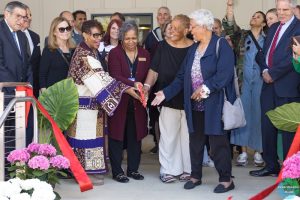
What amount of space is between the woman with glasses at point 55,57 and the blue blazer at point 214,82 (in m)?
1.50

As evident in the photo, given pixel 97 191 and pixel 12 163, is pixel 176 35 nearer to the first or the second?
pixel 97 191

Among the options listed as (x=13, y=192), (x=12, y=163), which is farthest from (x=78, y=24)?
(x=13, y=192)

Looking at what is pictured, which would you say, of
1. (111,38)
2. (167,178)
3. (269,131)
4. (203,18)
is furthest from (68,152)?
(269,131)

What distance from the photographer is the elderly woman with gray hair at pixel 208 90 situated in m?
5.89

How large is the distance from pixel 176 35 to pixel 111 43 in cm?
129

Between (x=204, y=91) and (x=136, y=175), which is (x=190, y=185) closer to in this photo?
(x=136, y=175)

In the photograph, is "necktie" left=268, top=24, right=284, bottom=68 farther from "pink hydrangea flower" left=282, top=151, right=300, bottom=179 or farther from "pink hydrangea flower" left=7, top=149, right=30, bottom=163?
"pink hydrangea flower" left=7, top=149, right=30, bottom=163

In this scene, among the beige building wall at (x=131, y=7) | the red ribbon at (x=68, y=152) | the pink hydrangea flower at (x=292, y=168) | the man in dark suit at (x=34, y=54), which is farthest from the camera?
the beige building wall at (x=131, y=7)

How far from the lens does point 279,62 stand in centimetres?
634

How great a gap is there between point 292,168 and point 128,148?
2451 mm

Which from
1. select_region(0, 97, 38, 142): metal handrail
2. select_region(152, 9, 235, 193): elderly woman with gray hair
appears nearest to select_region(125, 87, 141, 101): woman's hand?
select_region(152, 9, 235, 193): elderly woman with gray hair

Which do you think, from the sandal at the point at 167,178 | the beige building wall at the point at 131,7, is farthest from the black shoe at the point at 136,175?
the beige building wall at the point at 131,7

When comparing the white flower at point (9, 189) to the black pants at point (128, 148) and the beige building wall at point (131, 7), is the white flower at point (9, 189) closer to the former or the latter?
the black pants at point (128, 148)

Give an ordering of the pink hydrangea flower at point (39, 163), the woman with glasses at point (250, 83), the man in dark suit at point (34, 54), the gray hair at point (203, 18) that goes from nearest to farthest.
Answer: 1. the pink hydrangea flower at point (39, 163)
2. the gray hair at point (203, 18)
3. the man in dark suit at point (34, 54)
4. the woman with glasses at point (250, 83)
